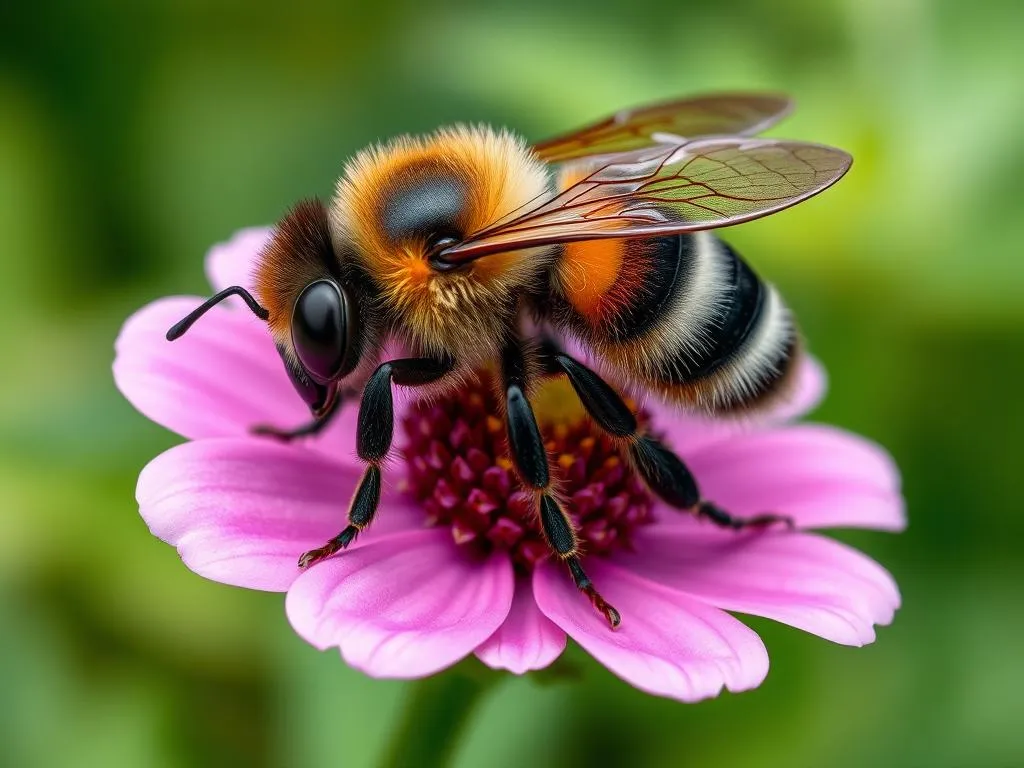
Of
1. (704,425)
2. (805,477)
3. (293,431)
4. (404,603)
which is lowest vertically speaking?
(805,477)

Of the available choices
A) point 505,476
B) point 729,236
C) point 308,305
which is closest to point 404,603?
point 505,476

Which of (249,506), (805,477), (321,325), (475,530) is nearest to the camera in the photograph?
(321,325)

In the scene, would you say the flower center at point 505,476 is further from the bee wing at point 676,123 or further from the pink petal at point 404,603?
the bee wing at point 676,123

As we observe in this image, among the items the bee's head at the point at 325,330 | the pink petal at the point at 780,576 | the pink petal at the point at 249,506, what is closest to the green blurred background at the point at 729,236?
the pink petal at the point at 780,576

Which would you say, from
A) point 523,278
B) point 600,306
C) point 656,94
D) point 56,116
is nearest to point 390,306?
point 523,278

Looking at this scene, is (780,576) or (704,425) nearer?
(780,576)

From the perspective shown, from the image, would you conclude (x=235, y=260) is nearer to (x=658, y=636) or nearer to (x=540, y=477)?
(x=540, y=477)
